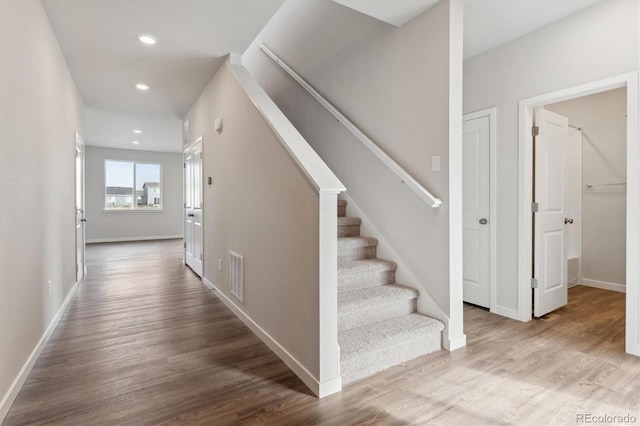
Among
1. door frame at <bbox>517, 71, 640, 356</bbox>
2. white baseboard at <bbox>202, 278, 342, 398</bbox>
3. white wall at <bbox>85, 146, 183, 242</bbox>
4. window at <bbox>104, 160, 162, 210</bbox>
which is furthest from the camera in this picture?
window at <bbox>104, 160, 162, 210</bbox>

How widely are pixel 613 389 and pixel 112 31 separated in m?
4.46

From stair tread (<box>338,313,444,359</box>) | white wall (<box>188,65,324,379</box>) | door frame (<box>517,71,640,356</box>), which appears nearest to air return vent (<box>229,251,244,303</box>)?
white wall (<box>188,65,324,379</box>)

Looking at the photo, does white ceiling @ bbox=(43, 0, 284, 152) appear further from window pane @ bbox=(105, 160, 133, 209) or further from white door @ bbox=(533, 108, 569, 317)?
window pane @ bbox=(105, 160, 133, 209)

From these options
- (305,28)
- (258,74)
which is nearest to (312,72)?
(305,28)

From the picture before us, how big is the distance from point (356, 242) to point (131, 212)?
8.48 m

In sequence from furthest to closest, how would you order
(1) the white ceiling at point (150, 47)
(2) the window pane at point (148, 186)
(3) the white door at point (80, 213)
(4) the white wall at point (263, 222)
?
(2) the window pane at point (148, 186), (3) the white door at point (80, 213), (1) the white ceiling at point (150, 47), (4) the white wall at point (263, 222)

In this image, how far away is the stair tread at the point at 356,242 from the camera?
9.35 feet

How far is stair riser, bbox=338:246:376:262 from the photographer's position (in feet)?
9.41

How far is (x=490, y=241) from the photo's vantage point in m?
3.19

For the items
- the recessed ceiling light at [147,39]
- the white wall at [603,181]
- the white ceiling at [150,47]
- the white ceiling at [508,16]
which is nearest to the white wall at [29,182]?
the white ceiling at [150,47]

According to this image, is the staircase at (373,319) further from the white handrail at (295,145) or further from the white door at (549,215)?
the white door at (549,215)

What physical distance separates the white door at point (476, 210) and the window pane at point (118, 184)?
29.9 ft

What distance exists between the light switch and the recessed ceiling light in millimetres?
2688

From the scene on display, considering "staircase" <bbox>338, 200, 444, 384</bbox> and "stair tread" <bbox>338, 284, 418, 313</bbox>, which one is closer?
"staircase" <bbox>338, 200, 444, 384</bbox>
